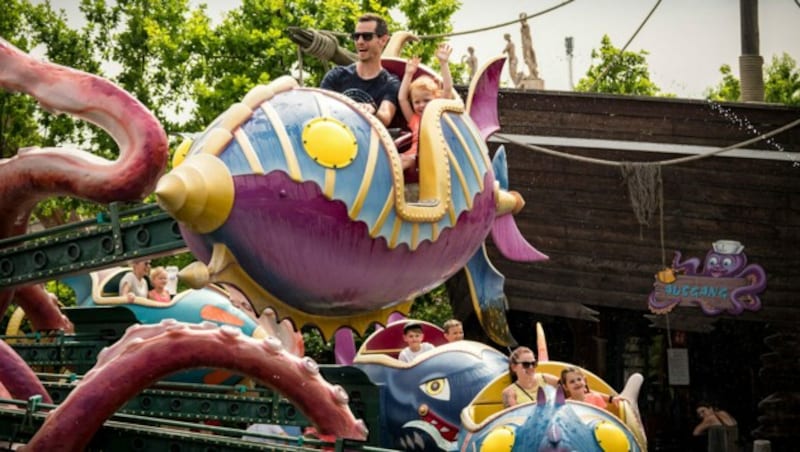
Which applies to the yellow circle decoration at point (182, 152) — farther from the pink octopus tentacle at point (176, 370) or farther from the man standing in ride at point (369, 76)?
the man standing in ride at point (369, 76)

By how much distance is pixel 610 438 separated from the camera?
896 centimetres

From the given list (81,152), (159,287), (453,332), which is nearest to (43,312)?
(159,287)

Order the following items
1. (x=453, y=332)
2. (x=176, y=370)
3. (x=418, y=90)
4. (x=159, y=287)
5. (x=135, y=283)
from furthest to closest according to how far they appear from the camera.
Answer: (x=159, y=287), (x=135, y=283), (x=453, y=332), (x=418, y=90), (x=176, y=370)

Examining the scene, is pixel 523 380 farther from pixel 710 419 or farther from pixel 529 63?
pixel 529 63

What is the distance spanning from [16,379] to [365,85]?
2573 mm

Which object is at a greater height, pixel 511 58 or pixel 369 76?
pixel 511 58

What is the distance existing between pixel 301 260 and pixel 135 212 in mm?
2500

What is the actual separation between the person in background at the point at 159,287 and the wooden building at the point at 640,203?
6.18 metres

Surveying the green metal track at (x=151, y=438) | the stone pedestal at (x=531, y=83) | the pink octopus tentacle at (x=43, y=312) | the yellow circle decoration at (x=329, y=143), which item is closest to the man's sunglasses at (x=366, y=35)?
the yellow circle decoration at (x=329, y=143)

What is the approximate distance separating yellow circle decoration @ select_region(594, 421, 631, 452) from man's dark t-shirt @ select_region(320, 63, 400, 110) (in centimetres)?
213

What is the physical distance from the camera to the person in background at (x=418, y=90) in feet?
27.6

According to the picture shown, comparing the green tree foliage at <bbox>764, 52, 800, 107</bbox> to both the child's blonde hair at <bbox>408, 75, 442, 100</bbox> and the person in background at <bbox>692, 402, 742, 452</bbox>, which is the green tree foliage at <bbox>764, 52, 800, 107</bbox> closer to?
the person in background at <bbox>692, 402, 742, 452</bbox>

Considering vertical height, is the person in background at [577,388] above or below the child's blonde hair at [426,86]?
below

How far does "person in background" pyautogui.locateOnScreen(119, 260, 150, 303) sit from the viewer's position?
12328 mm
